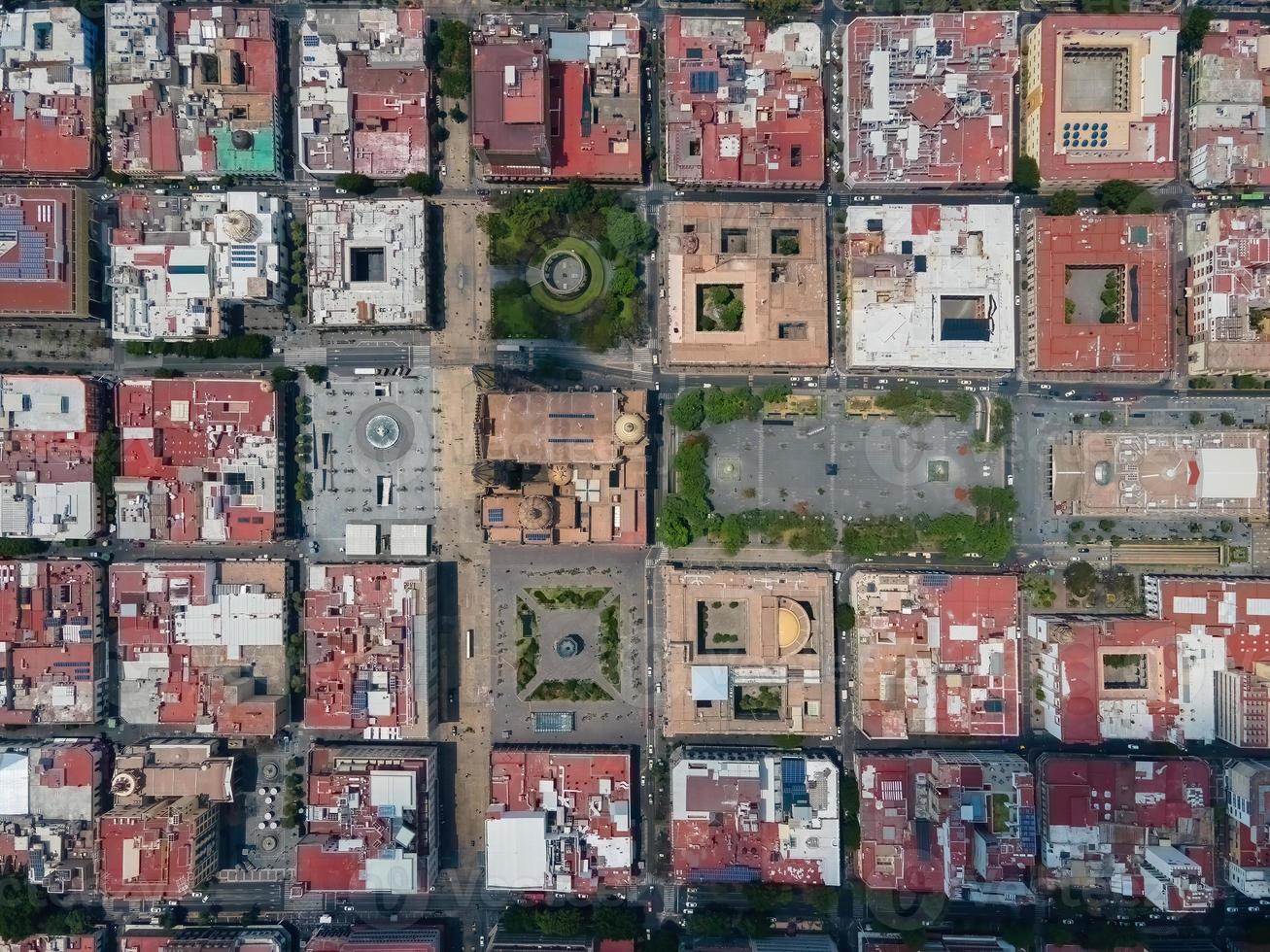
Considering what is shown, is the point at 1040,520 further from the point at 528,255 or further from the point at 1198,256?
the point at 528,255

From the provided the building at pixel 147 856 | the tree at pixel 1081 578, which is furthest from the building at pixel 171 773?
the tree at pixel 1081 578

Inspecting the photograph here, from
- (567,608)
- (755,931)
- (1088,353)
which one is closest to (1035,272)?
(1088,353)

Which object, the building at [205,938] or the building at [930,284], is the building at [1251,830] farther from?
the building at [205,938]

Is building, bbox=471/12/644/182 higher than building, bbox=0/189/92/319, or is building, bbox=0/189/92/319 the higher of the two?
building, bbox=471/12/644/182

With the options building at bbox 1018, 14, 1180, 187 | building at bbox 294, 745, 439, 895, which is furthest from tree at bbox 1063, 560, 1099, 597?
building at bbox 294, 745, 439, 895

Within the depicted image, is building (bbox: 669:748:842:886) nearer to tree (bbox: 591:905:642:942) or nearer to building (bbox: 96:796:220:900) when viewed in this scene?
tree (bbox: 591:905:642:942)

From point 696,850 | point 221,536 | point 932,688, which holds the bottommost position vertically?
point 696,850
